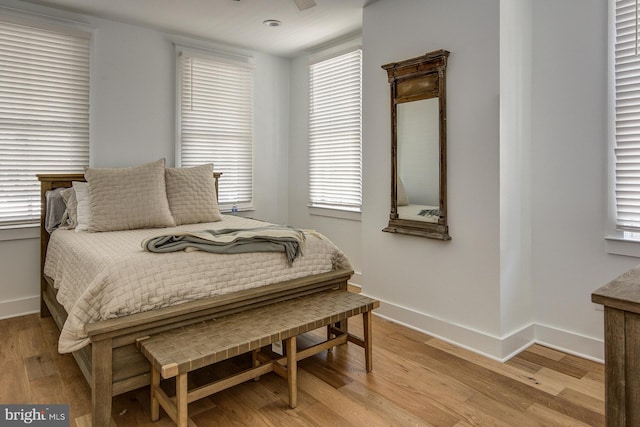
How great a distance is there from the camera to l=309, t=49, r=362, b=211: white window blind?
13.3 ft

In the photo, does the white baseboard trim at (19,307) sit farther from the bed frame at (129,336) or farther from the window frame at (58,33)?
the bed frame at (129,336)

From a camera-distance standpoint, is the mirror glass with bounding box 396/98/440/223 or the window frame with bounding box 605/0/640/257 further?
the mirror glass with bounding box 396/98/440/223

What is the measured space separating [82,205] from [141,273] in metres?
1.52

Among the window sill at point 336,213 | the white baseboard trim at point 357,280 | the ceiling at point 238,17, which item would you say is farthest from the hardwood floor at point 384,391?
the ceiling at point 238,17

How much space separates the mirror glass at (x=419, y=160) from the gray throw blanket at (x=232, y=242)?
954 millimetres

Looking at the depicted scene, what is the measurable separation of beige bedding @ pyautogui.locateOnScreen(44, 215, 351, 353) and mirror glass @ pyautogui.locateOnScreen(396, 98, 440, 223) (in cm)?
70

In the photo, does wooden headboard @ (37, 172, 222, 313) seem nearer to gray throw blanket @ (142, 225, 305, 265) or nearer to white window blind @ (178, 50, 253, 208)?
white window blind @ (178, 50, 253, 208)

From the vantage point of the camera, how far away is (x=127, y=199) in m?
3.05

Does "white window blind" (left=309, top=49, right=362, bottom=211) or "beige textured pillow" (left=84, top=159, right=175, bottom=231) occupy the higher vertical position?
"white window blind" (left=309, top=49, right=362, bottom=211)

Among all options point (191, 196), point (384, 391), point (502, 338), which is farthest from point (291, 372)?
point (191, 196)

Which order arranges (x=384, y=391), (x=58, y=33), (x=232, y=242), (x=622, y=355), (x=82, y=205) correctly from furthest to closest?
(x=58, y=33)
(x=82, y=205)
(x=232, y=242)
(x=384, y=391)
(x=622, y=355)

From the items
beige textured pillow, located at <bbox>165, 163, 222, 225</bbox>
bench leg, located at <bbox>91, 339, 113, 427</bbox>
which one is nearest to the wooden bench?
bench leg, located at <bbox>91, 339, 113, 427</bbox>

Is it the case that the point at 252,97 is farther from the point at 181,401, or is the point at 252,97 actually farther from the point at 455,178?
the point at 181,401

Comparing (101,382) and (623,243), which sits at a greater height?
(623,243)
